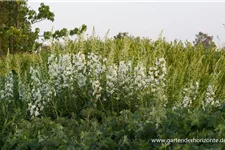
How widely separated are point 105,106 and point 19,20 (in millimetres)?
18176

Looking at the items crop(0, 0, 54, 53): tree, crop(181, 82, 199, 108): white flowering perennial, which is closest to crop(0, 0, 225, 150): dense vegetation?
crop(181, 82, 199, 108): white flowering perennial

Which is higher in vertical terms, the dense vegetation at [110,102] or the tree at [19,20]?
the tree at [19,20]

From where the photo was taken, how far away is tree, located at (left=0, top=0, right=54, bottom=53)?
21.2 meters

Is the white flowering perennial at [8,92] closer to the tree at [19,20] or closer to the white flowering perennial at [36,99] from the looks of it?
the white flowering perennial at [36,99]

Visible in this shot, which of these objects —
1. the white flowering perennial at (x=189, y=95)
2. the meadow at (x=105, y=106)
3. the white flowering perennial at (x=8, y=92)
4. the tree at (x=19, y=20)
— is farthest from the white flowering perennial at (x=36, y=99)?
the tree at (x=19, y=20)

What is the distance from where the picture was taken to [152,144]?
3.10 metres

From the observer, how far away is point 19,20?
22734mm

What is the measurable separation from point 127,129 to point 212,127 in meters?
0.63

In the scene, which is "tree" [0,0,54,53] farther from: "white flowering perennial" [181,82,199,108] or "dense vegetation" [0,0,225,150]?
"white flowering perennial" [181,82,199,108]

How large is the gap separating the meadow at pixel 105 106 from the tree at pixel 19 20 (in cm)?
1460

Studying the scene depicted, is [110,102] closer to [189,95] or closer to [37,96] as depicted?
[37,96]

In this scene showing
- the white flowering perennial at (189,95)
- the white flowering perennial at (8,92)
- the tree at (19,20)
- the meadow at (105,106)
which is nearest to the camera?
the meadow at (105,106)

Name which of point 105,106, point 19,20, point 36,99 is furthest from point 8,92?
point 19,20

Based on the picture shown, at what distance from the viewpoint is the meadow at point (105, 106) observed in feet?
10.5
